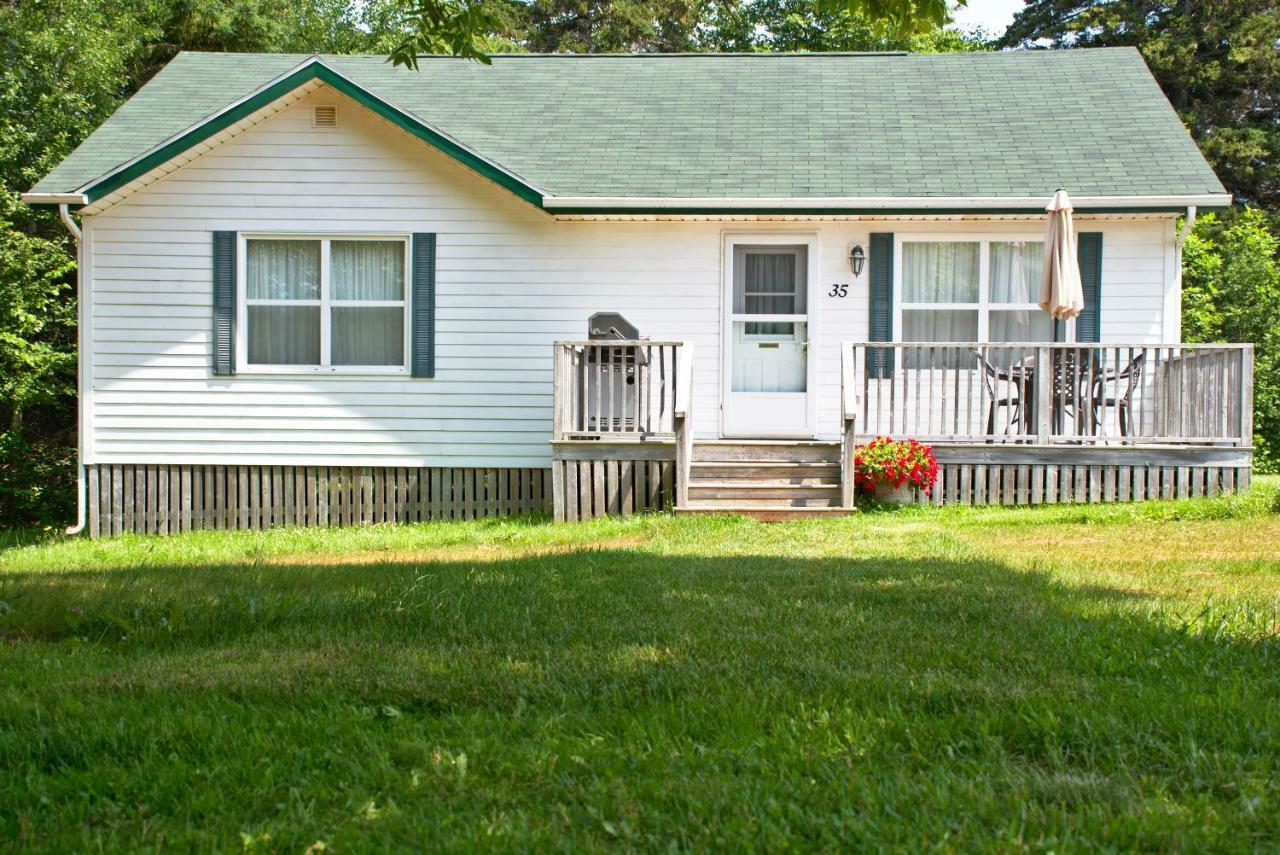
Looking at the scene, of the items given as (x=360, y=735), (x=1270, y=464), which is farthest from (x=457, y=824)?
(x=1270, y=464)

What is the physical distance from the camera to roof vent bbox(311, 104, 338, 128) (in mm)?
12492

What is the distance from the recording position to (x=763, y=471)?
11.5 metres

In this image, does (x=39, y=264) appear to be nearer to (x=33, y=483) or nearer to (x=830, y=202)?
(x=33, y=483)

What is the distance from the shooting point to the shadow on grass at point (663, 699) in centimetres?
337

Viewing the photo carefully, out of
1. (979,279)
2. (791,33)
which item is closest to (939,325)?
(979,279)

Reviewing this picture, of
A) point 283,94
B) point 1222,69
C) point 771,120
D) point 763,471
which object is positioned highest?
point 1222,69

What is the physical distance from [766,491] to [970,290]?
11.1ft

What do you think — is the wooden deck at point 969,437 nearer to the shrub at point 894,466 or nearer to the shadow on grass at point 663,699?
the shrub at point 894,466

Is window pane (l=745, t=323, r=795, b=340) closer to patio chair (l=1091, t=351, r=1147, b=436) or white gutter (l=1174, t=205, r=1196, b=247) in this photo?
patio chair (l=1091, t=351, r=1147, b=436)

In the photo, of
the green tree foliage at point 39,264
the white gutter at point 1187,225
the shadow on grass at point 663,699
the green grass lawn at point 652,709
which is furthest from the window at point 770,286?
the green tree foliage at point 39,264

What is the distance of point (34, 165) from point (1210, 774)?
18.7 meters

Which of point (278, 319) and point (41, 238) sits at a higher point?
point (41, 238)

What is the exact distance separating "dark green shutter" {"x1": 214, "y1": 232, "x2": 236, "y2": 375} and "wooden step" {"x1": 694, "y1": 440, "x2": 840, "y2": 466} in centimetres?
497

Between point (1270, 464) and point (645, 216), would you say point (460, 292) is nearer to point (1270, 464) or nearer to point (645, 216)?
point (645, 216)
